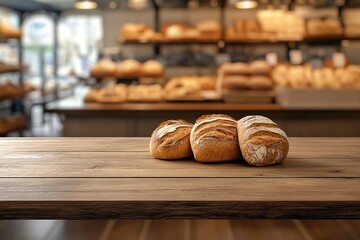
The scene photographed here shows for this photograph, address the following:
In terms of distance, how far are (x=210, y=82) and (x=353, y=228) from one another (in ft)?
11.1

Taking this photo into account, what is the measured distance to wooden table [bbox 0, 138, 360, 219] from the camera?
1015mm

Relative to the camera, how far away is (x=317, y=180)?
1.18m

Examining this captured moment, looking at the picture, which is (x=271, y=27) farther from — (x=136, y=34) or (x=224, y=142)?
(x=224, y=142)

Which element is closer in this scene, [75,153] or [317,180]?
[317,180]

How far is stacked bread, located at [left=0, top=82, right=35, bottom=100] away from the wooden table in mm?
4429

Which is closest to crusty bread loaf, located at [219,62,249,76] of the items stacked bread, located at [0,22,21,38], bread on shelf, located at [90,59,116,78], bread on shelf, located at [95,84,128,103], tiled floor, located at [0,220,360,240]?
bread on shelf, located at [95,84,128,103]

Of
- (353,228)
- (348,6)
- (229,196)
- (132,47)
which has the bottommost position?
(353,228)

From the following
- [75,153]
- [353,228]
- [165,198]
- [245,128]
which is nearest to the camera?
[165,198]

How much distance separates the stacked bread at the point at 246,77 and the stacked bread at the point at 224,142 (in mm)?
2527

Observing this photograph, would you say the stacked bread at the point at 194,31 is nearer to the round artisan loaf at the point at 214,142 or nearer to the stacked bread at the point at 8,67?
the stacked bread at the point at 8,67

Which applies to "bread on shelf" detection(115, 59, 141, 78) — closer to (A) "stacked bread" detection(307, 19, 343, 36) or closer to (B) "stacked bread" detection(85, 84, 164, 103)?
(B) "stacked bread" detection(85, 84, 164, 103)

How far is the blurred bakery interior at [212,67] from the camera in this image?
375 centimetres

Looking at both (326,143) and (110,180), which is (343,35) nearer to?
(326,143)

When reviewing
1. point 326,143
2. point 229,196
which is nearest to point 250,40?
point 326,143
